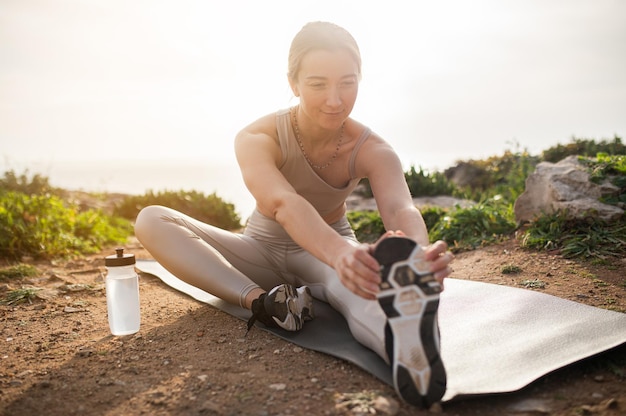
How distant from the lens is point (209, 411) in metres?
1.55

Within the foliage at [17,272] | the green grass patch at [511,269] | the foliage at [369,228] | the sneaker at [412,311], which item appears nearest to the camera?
the sneaker at [412,311]

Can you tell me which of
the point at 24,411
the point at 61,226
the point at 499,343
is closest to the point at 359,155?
the point at 499,343

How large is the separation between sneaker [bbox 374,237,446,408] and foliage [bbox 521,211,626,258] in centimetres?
205

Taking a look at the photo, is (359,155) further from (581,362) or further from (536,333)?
(581,362)

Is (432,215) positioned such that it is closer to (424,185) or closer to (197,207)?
(424,185)

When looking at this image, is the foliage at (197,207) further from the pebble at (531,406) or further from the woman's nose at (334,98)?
the pebble at (531,406)

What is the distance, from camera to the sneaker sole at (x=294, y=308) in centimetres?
212

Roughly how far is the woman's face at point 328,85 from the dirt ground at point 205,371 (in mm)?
960

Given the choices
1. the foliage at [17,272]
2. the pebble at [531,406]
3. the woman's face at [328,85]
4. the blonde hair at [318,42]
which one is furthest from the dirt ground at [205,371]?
the blonde hair at [318,42]

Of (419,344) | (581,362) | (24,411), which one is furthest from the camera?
(581,362)

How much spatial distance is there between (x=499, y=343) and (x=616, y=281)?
3.83 feet

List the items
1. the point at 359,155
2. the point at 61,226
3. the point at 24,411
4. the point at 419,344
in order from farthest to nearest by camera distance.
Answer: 1. the point at 61,226
2. the point at 359,155
3. the point at 24,411
4. the point at 419,344

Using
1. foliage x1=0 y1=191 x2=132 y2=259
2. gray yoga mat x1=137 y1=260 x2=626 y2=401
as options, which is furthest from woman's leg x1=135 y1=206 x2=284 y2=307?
foliage x1=0 y1=191 x2=132 y2=259

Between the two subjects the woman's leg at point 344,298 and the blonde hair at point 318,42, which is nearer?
the woman's leg at point 344,298
